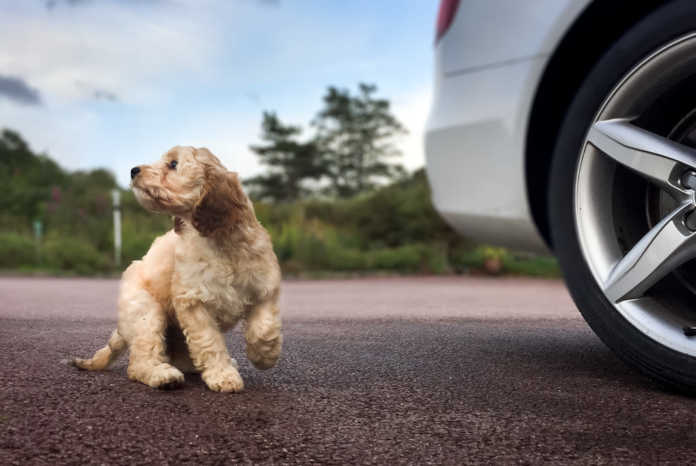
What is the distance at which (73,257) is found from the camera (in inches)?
629

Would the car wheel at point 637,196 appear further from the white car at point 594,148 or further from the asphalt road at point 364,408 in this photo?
the asphalt road at point 364,408

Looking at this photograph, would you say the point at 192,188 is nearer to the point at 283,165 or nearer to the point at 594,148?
the point at 594,148

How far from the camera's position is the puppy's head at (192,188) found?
2.41 m

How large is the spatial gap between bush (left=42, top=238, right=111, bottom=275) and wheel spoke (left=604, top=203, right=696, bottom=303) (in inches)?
557

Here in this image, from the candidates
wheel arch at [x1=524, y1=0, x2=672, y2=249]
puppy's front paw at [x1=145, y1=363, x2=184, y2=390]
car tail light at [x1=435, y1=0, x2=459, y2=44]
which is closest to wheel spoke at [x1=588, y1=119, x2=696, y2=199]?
wheel arch at [x1=524, y1=0, x2=672, y2=249]

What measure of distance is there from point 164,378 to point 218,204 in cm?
68

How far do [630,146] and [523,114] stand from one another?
453 millimetres

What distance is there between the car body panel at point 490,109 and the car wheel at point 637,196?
191 millimetres

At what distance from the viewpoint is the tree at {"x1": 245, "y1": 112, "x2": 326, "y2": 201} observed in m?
44.2

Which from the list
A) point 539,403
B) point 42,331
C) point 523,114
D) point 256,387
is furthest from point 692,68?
point 42,331

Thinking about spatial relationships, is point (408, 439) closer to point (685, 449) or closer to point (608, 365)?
point (685, 449)

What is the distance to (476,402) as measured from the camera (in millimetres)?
2395

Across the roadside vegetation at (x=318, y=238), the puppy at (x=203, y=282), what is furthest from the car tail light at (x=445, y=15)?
the roadside vegetation at (x=318, y=238)

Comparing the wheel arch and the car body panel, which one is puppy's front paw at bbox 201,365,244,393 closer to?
the car body panel
